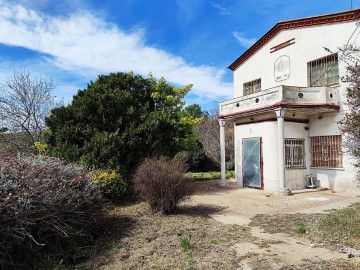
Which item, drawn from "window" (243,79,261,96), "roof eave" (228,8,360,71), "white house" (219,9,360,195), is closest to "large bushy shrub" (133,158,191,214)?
"white house" (219,9,360,195)

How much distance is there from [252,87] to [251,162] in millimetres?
5122

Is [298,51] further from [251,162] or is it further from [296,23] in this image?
[251,162]

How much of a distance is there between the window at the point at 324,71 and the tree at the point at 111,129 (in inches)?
252

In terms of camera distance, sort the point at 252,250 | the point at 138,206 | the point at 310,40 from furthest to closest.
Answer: the point at 310,40 < the point at 138,206 < the point at 252,250

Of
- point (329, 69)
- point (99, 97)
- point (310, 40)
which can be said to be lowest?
point (99, 97)

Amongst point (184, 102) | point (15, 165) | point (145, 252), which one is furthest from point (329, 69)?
point (15, 165)

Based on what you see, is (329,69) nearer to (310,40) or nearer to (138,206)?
(310,40)

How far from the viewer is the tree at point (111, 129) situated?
11234 millimetres

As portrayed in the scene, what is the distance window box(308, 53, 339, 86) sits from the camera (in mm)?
12992

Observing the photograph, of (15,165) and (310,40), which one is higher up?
(310,40)

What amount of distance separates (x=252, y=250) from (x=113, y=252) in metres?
2.70

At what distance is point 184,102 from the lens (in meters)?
15.1

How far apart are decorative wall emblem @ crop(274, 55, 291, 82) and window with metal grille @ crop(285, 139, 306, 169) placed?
3.36 m

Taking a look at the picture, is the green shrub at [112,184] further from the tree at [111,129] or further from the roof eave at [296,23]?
the roof eave at [296,23]
